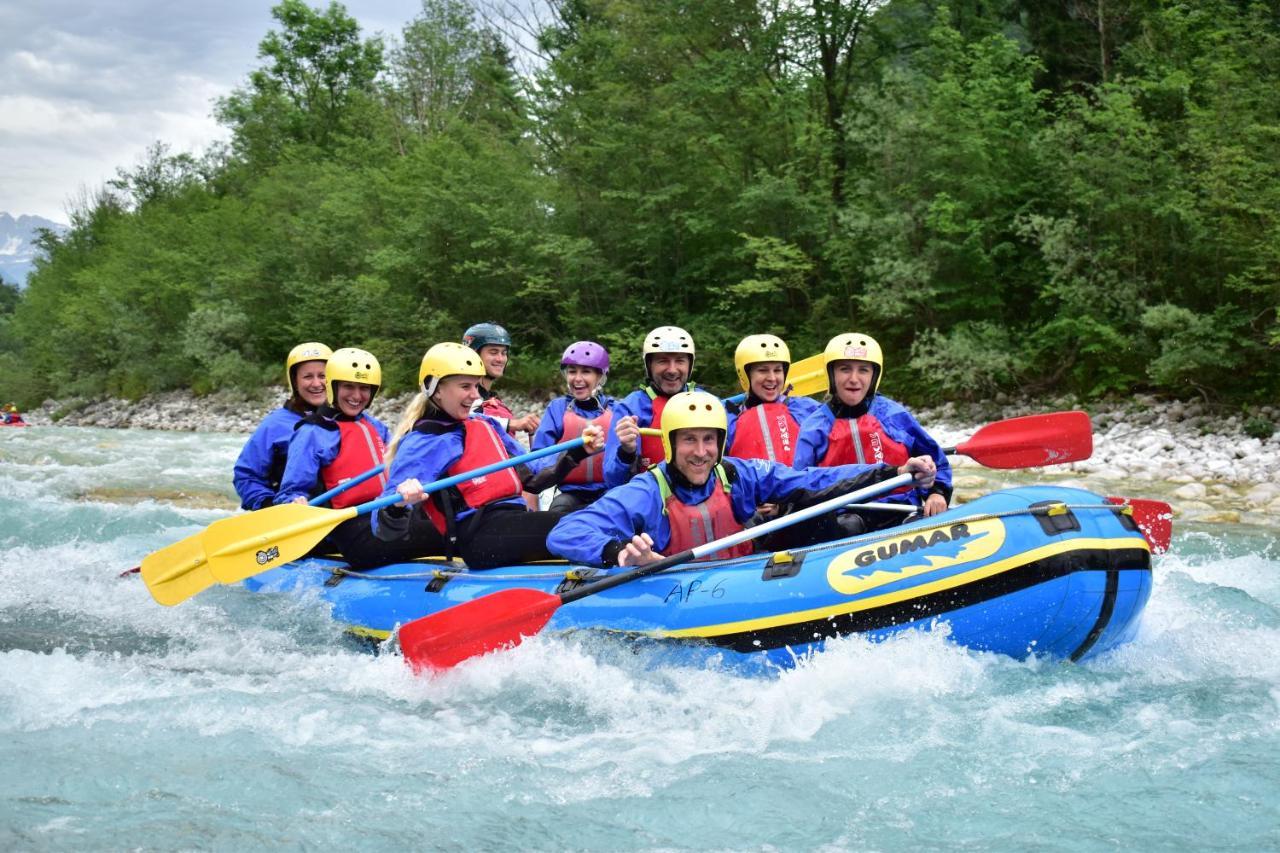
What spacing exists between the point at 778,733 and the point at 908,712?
0.52 metres

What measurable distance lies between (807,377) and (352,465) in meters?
3.15

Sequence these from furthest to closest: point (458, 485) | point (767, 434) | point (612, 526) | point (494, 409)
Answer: point (494, 409)
point (767, 434)
point (458, 485)
point (612, 526)

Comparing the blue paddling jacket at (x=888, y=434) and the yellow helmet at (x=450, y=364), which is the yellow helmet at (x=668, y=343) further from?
the yellow helmet at (x=450, y=364)

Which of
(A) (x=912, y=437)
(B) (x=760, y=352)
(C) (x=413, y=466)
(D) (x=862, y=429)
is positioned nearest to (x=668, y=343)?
(B) (x=760, y=352)

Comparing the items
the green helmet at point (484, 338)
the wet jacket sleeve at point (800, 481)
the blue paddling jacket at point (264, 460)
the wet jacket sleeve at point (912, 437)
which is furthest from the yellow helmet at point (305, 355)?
the wet jacket sleeve at point (912, 437)

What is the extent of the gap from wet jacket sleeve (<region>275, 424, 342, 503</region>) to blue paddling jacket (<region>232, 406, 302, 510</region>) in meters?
0.24

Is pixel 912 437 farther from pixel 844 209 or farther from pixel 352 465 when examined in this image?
pixel 844 209

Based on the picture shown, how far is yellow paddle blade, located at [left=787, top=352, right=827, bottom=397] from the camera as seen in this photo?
7.41m

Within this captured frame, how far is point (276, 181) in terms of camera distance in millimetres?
32719

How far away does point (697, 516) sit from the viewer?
473cm

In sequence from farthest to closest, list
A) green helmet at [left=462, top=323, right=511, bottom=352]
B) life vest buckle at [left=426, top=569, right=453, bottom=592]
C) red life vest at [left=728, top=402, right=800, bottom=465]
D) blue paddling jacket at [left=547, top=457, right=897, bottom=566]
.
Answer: green helmet at [left=462, top=323, right=511, bottom=352], red life vest at [left=728, top=402, right=800, bottom=465], life vest buckle at [left=426, top=569, right=453, bottom=592], blue paddling jacket at [left=547, top=457, right=897, bottom=566]

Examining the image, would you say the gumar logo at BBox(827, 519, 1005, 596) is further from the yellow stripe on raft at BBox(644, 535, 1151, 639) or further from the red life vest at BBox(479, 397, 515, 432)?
the red life vest at BBox(479, 397, 515, 432)

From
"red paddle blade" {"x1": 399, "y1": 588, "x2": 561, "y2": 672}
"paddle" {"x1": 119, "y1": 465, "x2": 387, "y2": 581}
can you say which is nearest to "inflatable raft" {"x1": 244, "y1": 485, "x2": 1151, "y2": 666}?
"red paddle blade" {"x1": 399, "y1": 588, "x2": 561, "y2": 672}

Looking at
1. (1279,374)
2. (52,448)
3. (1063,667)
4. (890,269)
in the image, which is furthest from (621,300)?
(1063,667)
